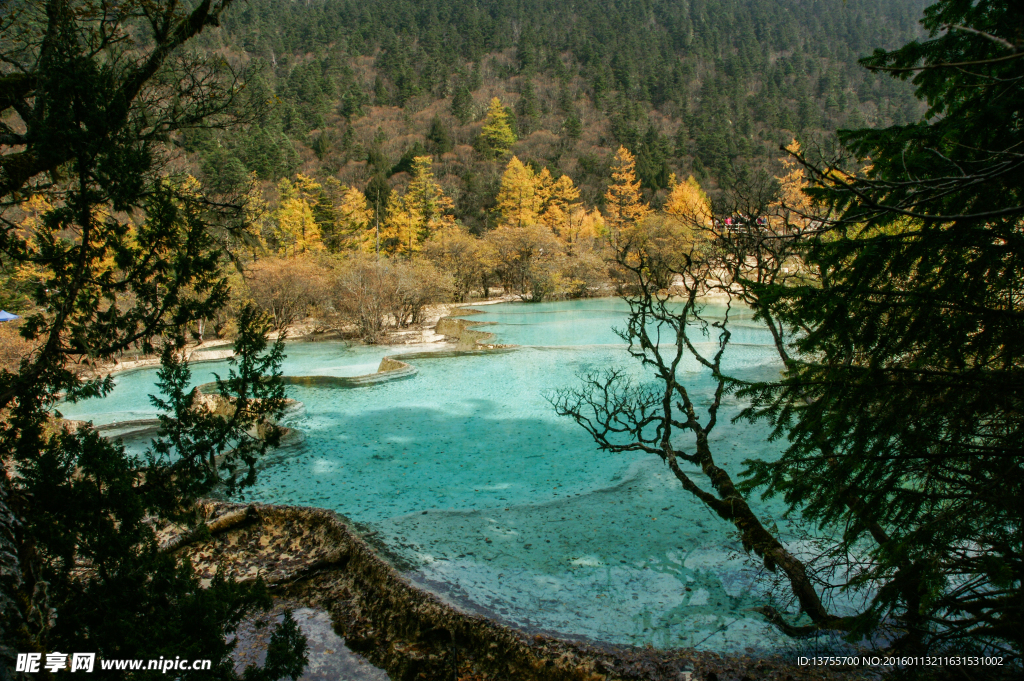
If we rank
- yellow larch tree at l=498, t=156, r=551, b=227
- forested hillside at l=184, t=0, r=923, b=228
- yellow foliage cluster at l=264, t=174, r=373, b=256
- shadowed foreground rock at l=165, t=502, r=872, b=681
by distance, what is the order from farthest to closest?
forested hillside at l=184, t=0, r=923, b=228 < yellow larch tree at l=498, t=156, r=551, b=227 < yellow foliage cluster at l=264, t=174, r=373, b=256 < shadowed foreground rock at l=165, t=502, r=872, b=681

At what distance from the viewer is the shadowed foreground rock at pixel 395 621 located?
247 centimetres

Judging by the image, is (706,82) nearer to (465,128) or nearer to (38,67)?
(465,128)

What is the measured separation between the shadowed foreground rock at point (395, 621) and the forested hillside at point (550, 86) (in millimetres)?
A: 23202

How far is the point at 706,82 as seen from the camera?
76312 millimetres

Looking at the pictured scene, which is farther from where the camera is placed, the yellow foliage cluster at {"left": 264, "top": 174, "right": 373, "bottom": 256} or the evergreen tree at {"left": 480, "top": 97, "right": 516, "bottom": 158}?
the evergreen tree at {"left": 480, "top": 97, "right": 516, "bottom": 158}

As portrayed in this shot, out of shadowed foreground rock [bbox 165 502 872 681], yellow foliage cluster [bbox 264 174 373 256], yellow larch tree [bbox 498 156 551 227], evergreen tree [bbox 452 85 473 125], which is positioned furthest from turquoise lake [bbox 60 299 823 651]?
evergreen tree [bbox 452 85 473 125]

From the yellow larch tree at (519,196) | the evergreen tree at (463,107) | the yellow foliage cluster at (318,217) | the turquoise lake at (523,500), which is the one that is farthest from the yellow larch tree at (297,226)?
the evergreen tree at (463,107)

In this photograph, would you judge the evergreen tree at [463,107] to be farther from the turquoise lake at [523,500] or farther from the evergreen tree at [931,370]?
the evergreen tree at [931,370]

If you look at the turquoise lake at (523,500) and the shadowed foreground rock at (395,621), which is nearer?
the shadowed foreground rock at (395,621)

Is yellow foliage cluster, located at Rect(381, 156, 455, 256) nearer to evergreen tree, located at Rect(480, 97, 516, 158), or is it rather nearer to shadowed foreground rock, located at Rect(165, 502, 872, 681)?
evergreen tree, located at Rect(480, 97, 516, 158)

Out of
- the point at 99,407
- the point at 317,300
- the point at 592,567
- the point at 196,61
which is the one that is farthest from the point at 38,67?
the point at 317,300

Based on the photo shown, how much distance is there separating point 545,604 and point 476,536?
3.83 feet

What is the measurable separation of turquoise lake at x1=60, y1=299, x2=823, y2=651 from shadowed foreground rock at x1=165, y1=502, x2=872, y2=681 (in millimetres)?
318

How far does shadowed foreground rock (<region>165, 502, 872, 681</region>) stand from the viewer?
97.4 inches
